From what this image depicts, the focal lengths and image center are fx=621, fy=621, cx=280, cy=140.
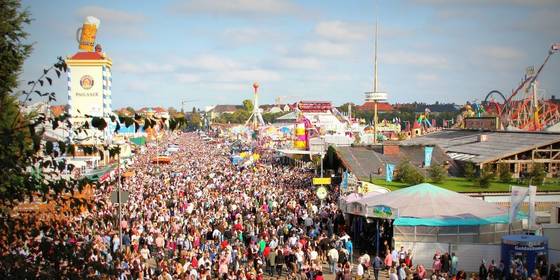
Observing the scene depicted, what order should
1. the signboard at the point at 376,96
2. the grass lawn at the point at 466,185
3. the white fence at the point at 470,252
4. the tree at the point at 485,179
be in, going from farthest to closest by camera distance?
the signboard at the point at 376,96 < the tree at the point at 485,179 < the grass lawn at the point at 466,185 < the white fence at the point at 470,252

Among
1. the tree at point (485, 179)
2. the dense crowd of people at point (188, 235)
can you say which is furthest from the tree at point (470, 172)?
the dense crowd of people at point (188, 235)

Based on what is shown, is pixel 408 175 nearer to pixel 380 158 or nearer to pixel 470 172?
→ pixel 470 172

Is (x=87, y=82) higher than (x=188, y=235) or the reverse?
higher

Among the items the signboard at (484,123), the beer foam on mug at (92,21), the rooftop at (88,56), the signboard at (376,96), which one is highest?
the beer foam on mug at (92,21)

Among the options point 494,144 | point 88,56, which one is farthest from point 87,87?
point 494,144

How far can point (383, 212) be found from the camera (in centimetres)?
2023

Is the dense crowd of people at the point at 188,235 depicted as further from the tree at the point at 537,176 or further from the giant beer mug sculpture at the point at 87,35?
the giant beer mug sculpture at the point at 87,35

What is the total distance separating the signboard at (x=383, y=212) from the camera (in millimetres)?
19984

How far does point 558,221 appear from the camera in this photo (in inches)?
889

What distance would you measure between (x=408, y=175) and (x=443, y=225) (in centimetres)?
1640

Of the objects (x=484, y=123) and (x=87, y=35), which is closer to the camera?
(x=484, y=123)

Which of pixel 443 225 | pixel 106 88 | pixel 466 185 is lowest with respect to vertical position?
pixel 466 185

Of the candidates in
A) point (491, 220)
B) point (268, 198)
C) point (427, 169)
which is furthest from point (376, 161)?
point (491, 220)

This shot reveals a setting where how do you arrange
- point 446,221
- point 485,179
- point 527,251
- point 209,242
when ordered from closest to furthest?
point 527,251 < point 446,221 < point 209,242 < point 485,179
